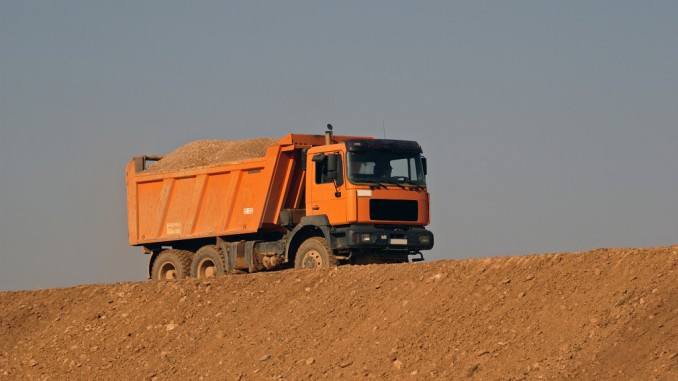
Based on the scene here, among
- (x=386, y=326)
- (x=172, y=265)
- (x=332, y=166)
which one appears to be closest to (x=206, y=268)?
(x=172, y=265)

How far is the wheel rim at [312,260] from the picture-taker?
855 inches

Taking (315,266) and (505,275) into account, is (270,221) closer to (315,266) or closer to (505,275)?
(315,266)

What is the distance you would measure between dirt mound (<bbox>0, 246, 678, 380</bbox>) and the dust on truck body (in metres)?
2.19

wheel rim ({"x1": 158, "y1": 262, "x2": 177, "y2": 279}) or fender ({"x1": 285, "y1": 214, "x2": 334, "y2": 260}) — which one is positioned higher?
fender ({"x1": 285, "y1": 214, "x2": 334, "y2": 260})

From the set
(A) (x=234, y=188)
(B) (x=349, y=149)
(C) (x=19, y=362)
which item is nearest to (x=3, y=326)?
(C) (x=19, y=362)

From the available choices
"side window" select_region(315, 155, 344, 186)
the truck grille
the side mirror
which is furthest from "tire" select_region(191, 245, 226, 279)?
the truck grille

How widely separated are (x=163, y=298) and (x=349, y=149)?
4.50 metres

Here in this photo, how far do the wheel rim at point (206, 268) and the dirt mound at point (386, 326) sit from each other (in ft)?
10.5

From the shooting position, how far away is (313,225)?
2194cm

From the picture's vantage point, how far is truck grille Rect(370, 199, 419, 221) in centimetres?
2150

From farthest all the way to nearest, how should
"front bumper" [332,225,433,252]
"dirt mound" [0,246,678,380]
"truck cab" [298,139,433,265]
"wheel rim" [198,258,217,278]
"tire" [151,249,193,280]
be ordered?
1. "tire" [151,249,193,280]
2. "wheel rim" [198,258,217,278]
3. "truck cab" [298,139,433,265]
4. "front bumper" [332,225,433,252]
5. "dirt mound" [0,246,678,380]

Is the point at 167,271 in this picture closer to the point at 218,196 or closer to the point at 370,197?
the point at 218,196

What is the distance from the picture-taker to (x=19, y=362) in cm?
1936

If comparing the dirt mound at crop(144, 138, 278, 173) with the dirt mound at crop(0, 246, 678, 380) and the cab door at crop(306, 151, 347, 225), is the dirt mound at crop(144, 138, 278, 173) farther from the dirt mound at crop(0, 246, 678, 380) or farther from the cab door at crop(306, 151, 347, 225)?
the dirt mound at crop(0, 246, 678, 380)
